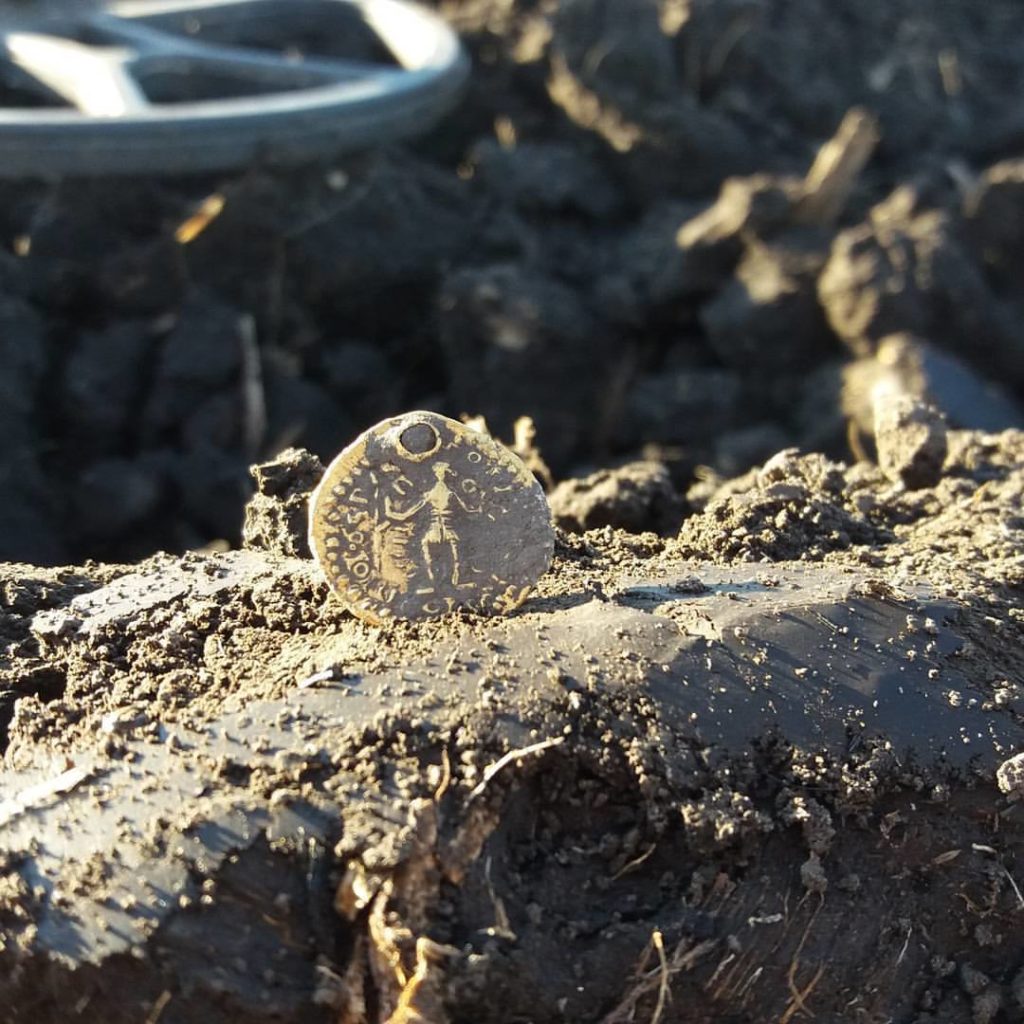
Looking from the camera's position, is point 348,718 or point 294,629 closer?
point 348,718

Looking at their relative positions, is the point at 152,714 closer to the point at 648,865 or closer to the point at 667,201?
the point at 648,865

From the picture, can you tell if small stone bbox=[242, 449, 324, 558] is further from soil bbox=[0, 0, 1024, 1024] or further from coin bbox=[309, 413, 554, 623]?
coin bbox=[309, 413, 554, 623]

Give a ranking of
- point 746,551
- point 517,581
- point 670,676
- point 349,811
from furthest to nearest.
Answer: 1. point 746,551
2. point 517,581
3. point 670,676
4. point 349,811

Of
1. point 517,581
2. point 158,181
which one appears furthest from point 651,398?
point 517,581

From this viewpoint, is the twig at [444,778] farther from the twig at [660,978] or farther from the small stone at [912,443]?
the small stone at [912,443]

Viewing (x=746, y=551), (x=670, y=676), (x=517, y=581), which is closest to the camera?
(x=670, y=676)
